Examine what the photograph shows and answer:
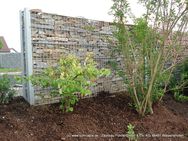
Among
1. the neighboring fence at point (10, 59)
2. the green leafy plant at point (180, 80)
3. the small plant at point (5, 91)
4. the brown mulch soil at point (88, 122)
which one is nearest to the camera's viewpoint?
the brown mulch soil at point (88, 122)

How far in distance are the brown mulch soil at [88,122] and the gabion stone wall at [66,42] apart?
1.16ft

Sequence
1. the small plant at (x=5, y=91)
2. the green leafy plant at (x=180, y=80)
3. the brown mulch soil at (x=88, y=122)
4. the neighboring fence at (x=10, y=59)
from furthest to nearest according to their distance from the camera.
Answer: the neighboring fence at (x=10, y=59) → the green leafy plant at (x=180, y=80) → the small plant at (x=5, y=91) → the brown mulch soil at (x=88, y=122)

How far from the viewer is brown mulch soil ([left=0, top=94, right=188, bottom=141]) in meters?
3.43

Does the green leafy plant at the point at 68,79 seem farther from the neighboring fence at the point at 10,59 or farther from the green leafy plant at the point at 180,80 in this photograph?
the neighboring fence at the point at 10,59

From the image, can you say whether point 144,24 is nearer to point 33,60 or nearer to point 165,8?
point 165,8

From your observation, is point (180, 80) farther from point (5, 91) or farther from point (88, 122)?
point (5, 91)

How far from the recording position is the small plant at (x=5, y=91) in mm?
4078

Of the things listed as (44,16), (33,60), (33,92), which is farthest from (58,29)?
(33,92)

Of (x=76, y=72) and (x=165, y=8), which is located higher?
(x=165, y=8)

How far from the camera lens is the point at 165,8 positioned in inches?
178

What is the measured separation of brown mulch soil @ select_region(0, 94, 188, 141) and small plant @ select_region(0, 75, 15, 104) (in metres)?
0.11

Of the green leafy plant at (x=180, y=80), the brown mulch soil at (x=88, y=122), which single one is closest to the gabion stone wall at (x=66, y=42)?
the brown mulch soil at (x=88, y=122)

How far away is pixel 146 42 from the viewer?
14.8 ft

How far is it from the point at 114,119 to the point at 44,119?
1.07 meters
